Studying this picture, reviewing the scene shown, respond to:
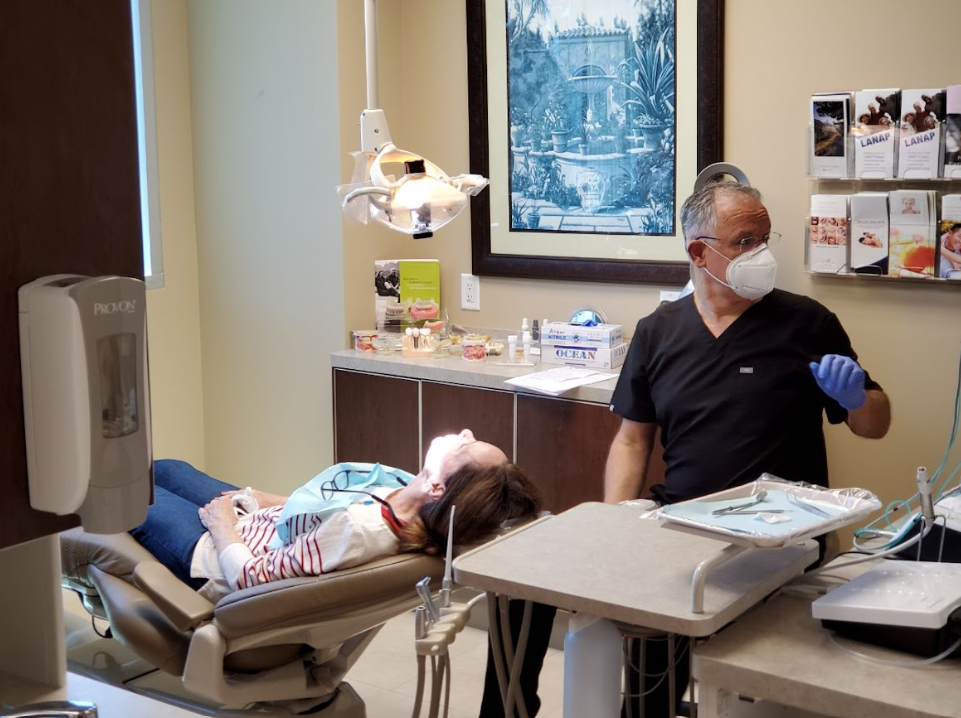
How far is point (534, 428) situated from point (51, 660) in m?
2.05

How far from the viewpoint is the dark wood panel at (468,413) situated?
11.2 feet

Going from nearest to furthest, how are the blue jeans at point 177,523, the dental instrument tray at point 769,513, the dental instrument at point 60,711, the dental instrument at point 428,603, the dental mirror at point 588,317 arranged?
1. the dental instrument at point 60,711
2. the dental instrument tray at point 769,513
3. the dental instrument at point 428,603
4. the blue jeans at point 177,523
5. the dental mirror at point 588,317

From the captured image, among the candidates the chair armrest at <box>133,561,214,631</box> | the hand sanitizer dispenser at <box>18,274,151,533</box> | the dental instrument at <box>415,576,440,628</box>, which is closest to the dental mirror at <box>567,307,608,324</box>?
the chair armrest at <box>133,561,214,631</box>

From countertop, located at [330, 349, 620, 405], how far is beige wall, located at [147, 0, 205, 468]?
32.2 inches

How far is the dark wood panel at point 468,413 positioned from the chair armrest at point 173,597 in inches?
47.2

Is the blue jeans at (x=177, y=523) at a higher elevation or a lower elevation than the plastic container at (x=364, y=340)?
lower

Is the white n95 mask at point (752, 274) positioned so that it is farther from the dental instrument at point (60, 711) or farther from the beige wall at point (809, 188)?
the dental instrument at point (60, 711)

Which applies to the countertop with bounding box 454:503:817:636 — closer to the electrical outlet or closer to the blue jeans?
the blue jeans

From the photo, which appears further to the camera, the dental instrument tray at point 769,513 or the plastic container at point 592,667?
the plastic container at point 592,667

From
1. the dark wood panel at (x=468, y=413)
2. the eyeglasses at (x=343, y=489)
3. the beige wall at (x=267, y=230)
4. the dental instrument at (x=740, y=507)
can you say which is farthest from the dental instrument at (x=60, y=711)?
the beige wall at (x=267, y=230)

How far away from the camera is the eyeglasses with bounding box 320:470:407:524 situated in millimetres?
2551

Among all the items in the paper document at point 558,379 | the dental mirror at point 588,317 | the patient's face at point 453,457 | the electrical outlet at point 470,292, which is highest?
the electrical outlet at point 470,292

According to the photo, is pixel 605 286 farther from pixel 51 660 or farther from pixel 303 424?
pixel 51 660

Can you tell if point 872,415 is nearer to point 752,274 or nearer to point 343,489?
point 752,274
